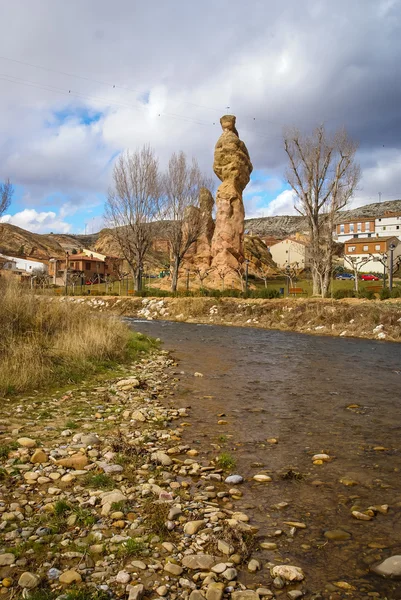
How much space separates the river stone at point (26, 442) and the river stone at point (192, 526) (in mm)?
2610

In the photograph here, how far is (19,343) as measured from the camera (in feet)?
31.3

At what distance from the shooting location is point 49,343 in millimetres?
10234

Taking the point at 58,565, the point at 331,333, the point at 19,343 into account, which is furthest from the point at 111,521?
the point at 331,333

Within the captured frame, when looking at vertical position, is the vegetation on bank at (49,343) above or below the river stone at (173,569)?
above

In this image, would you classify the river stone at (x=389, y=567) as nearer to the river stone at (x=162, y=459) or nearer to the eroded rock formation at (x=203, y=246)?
the river stone at (x=162, y=459)

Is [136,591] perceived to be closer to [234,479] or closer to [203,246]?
[234,479]

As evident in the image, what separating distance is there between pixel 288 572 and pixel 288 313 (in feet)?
82.8

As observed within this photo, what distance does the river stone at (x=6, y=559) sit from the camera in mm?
3123

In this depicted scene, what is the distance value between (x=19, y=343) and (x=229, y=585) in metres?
7.74

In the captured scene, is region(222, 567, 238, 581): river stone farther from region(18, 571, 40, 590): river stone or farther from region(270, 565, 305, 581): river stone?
region(18, 571, 40, 590): river stone

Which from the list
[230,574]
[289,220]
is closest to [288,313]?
[230,574]

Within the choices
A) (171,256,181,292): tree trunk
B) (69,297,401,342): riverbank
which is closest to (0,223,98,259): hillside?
(171,256,181,292): tree trunk

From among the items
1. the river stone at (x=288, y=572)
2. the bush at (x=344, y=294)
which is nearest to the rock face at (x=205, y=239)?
the bush at (x=344, y=294)

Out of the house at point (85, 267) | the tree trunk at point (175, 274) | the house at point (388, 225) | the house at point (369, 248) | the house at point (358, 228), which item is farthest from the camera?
the house at point (358, 228)
